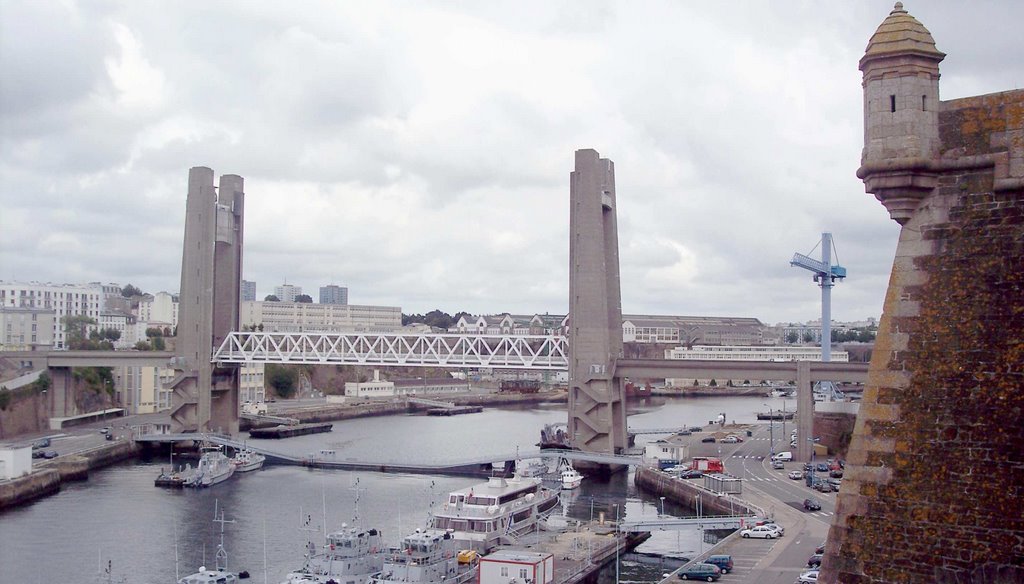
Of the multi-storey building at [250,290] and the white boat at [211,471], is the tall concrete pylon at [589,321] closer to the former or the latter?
the white boat at [211,471]

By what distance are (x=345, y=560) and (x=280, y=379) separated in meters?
60.8

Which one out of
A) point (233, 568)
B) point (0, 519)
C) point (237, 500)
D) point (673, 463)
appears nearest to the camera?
point (233, 568)

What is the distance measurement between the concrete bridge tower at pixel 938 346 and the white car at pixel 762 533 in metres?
17.3

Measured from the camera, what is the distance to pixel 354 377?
293 feet

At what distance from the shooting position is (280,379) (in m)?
78.8

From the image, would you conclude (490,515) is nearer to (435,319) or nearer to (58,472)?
(58,472)

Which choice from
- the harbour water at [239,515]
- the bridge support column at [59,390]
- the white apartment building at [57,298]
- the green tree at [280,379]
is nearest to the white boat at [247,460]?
the harbour water at [239,515]

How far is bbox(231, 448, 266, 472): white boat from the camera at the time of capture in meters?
39.6

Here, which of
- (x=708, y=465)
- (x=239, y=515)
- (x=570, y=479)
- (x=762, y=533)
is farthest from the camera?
(x=570, y=479)

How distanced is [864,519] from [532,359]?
36.7 meters

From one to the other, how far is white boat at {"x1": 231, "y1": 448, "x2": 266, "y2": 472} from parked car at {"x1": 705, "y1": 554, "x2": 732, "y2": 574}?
2561cm

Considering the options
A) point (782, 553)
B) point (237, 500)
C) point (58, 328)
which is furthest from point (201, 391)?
point (58, 328)

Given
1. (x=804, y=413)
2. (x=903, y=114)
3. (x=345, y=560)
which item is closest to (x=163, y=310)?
(x=804, y=413)

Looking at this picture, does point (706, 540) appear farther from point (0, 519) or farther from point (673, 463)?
point (0, 519)
